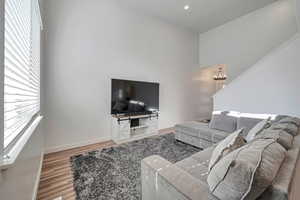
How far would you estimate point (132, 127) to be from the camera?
3.56 metres

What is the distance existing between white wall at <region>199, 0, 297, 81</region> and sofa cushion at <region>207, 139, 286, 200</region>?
4614 millimetres

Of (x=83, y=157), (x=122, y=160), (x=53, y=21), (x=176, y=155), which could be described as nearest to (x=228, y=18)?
(x=176, y=155)

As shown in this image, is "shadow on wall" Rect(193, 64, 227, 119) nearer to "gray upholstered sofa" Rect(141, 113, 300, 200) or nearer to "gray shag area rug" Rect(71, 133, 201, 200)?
"gray shag area rug" Rect(71, 133, 201, 200)

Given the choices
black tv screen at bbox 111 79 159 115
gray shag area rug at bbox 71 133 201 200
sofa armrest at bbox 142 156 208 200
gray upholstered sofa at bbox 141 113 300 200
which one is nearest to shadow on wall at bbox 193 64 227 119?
black tv screen at bbox 111 79 159 115

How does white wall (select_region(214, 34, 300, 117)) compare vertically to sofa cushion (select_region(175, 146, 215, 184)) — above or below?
above

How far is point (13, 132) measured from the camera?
955 mm

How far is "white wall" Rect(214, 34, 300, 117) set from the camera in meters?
2.59

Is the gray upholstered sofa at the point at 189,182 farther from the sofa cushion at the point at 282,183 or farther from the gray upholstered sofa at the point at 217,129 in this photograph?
the gray upholstered sofa at the point at 217,129

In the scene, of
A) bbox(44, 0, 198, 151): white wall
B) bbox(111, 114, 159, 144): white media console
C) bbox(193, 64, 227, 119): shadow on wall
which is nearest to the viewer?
bbox(44, 0, 198, 151): white wall

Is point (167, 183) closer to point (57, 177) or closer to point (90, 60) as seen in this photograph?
point (57, 177)

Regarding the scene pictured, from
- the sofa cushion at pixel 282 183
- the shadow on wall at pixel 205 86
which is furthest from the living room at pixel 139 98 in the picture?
the shadow on wall at pixel 205 86

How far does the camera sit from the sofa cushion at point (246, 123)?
237 cm

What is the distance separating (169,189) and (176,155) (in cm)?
169

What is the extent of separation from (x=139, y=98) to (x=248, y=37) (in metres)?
4.07
